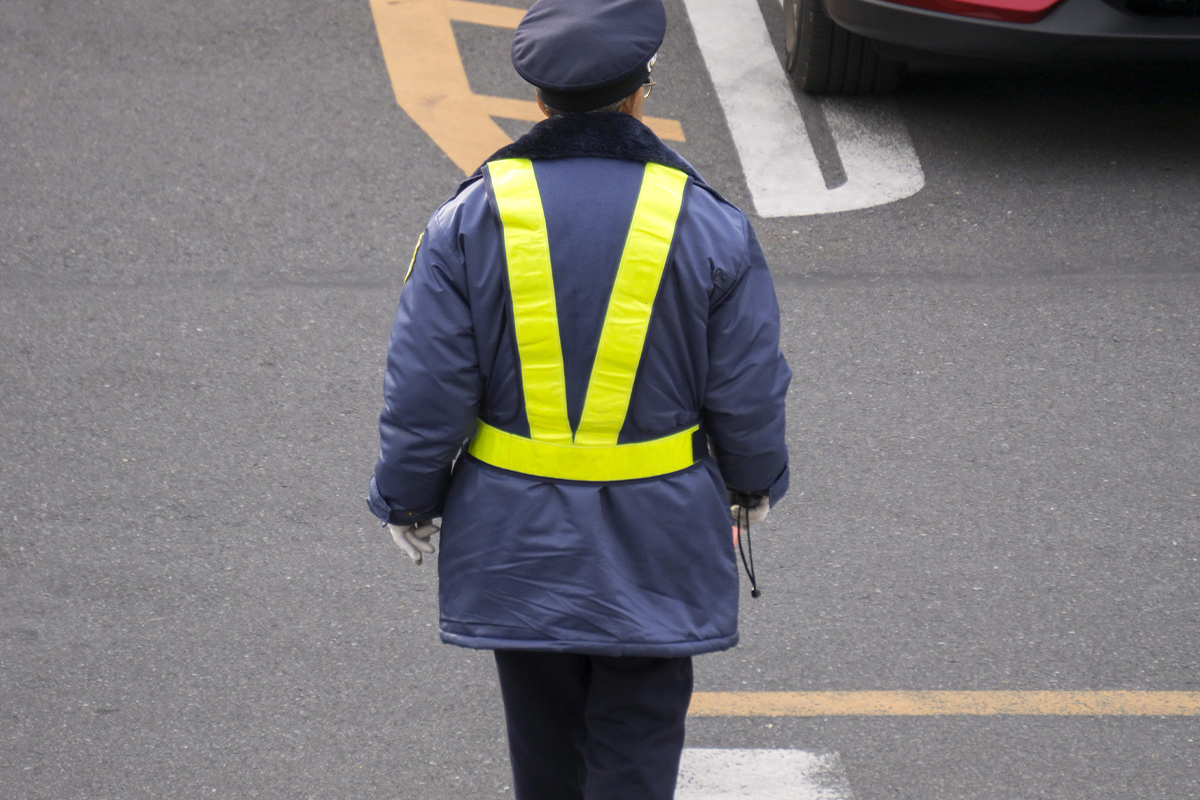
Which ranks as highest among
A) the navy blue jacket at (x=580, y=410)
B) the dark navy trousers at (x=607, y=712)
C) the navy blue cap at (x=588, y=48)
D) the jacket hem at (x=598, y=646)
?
the navy blue cap at (x=588, y=48)

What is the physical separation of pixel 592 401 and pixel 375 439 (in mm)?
2148

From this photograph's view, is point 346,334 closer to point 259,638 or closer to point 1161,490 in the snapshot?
point 259,638

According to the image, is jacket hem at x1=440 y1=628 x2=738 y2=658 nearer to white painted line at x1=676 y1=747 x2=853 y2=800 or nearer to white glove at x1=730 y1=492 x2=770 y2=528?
white glove at x1=730 y1=492 x2=770 y2=528

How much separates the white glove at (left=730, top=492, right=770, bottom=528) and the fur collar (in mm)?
700

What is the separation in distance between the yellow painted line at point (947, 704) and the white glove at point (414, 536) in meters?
1.07

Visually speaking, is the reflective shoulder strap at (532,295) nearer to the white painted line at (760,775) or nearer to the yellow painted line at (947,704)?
the white painted line at (760,775)

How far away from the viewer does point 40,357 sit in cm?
459

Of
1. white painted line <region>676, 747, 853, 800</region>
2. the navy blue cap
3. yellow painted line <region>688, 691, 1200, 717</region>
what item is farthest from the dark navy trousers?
the navy blue cap

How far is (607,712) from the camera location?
2367 millimetres

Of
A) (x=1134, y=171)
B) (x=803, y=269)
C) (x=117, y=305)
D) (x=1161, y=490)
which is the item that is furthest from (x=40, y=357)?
(x=1134, y=171)

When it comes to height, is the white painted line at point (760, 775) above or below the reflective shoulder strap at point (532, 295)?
below

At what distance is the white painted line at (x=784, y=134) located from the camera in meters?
5.73

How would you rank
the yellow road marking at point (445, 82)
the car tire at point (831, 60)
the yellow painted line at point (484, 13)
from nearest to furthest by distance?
1. the yellow road marking at point (445, 82)
2. the car tire at point (831, 60)
3. the yellow painted line at point (484, 13)

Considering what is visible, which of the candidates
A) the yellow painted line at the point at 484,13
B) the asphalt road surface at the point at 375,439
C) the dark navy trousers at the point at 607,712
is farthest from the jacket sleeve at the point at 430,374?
the yellow painted line at the point at 484,13
